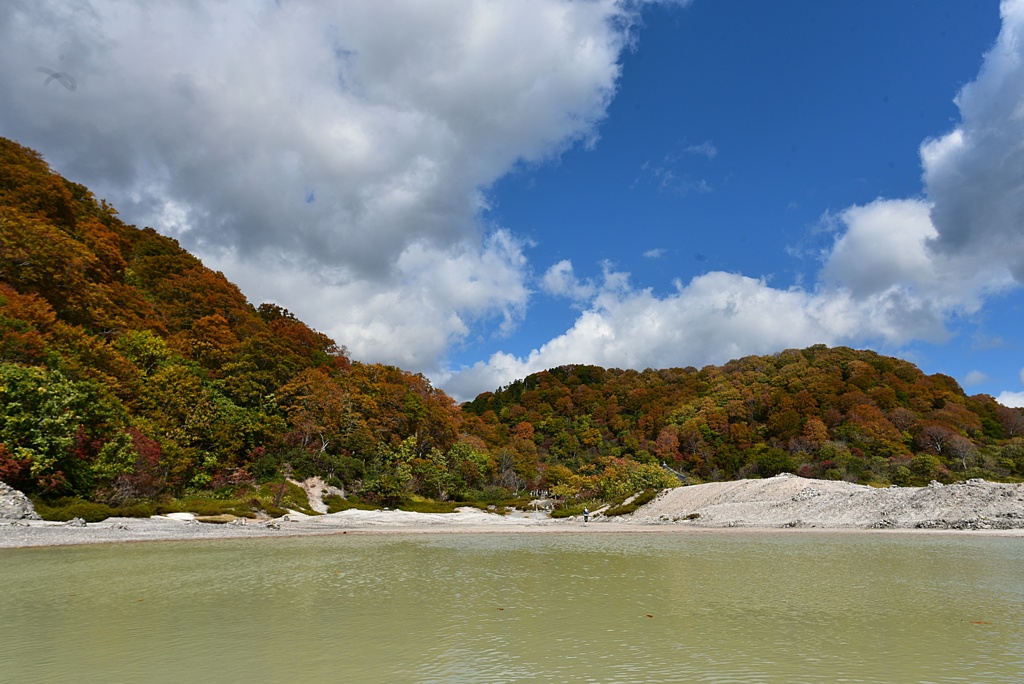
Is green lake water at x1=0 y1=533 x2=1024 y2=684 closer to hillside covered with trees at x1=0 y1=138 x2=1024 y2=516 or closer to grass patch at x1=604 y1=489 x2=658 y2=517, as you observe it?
hillside covered with trees at x1=0 y1=138 x2=1024 y2=516

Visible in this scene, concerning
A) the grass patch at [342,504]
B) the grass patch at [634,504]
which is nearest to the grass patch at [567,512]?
the grass patch at [634,504]

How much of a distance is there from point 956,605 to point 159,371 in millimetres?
49721

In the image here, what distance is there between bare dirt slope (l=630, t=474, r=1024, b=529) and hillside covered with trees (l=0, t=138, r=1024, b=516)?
10.5m

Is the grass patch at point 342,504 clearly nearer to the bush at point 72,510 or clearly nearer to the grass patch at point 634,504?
the bush at point 72,510

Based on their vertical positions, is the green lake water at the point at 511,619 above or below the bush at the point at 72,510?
below

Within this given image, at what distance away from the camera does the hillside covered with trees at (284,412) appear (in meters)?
32.3

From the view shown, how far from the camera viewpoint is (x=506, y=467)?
232 ft

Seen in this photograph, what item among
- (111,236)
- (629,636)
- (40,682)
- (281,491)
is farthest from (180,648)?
(111,236)

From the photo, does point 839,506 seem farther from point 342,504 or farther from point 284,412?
point 284,412

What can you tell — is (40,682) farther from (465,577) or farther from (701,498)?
(701,498)

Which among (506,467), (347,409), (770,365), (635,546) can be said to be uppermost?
(770,365)

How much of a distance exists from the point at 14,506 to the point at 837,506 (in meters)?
47.6

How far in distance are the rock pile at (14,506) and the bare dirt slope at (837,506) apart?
38129 millimetres

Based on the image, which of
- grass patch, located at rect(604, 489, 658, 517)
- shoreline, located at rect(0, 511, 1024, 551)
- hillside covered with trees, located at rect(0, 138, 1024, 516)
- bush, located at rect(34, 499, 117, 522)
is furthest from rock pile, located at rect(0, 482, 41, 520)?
grass patch, located at rect(604, 489, 658, 517)
